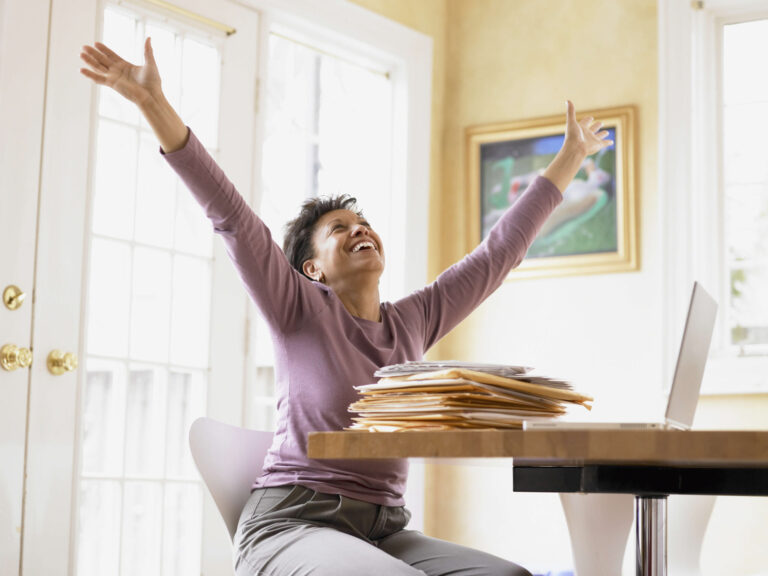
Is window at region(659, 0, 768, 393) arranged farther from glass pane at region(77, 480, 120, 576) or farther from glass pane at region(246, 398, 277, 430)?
glass pane at region(77, 480, 120, 576)

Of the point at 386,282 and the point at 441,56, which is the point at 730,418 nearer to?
the point at 386,282

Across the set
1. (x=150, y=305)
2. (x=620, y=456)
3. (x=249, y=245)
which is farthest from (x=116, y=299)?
(x=620, y=456)

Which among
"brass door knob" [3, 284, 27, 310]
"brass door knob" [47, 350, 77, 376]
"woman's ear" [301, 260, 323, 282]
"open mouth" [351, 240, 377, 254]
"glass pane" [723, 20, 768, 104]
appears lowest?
"brass door knob" [47, 350, 77, 376]

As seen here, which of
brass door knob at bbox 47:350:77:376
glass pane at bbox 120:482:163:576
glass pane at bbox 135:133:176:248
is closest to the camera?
brass door knob at bbox 47:350:77:376

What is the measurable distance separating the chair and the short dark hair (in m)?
0.44

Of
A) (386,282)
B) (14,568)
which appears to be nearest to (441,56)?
(386,282)

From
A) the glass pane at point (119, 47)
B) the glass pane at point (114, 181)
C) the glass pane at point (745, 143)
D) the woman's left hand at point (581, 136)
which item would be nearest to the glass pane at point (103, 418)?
the glass pane at point (114, 181)

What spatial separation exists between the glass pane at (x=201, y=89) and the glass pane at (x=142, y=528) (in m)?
1.13

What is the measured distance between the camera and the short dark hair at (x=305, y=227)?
2.40 m

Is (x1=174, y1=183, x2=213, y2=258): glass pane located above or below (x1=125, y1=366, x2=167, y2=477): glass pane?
above

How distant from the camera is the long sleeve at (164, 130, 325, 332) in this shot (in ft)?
5.56

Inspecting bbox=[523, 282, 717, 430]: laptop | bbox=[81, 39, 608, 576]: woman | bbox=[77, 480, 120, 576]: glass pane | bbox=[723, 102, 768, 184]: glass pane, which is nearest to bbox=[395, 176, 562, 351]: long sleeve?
bbox=[81, 39, 608, 576]: woman

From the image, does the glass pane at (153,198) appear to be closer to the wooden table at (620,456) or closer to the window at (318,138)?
the window at (318,138)

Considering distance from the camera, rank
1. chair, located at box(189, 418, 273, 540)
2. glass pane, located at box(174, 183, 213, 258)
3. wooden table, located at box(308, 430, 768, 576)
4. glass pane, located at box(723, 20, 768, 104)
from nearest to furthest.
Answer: wooden table, located at box(308, 430, 768, 576), chair, located at box(189, 418, 273, 540), glass pane, located at box(174, 183, 213, 258), glass pane, located at box(723, 20, 768, 104)
